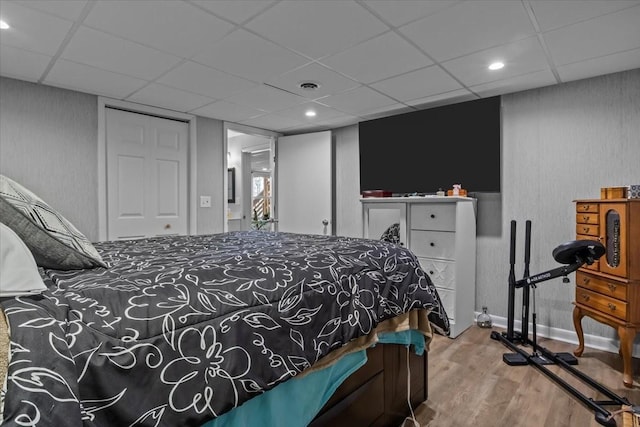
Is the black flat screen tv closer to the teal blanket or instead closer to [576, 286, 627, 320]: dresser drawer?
[576, 286, 627, 320]: dresser drawer

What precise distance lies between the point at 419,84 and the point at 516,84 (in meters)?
0.83

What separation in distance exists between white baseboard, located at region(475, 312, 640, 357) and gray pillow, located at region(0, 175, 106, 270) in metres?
3.41

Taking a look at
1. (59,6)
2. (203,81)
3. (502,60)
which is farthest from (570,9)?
(59,6)

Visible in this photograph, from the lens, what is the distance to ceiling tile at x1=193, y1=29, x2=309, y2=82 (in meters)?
2.15

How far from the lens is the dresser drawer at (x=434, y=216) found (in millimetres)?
3160

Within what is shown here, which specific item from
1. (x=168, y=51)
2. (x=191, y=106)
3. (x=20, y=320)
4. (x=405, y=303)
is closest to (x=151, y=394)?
(x=20, y=320)

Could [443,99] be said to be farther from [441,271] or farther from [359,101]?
[441,271]

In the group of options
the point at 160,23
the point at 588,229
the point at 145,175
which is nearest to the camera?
the point at 160,23

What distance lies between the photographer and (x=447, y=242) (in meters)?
3.18

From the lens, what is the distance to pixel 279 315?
3.62ft

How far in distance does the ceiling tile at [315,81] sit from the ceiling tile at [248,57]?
97 mm

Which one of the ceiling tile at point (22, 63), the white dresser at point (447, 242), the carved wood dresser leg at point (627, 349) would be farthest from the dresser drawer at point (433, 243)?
the ceiling tile at point (22, 63)

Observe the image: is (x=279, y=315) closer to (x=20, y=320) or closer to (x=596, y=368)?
(x=20, y=320)

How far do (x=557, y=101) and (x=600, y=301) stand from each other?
168cm
